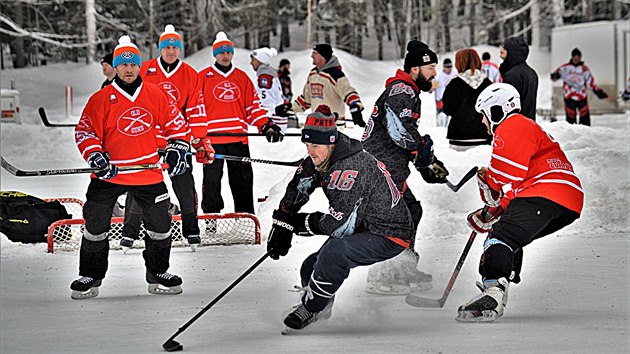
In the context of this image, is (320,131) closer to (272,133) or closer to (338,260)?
(338,260)

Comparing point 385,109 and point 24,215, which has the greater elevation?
point 385,109

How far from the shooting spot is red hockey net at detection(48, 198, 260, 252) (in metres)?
7.55

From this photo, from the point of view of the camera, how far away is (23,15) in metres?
36.0

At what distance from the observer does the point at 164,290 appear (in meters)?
5.90

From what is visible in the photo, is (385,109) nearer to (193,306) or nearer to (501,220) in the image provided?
(501,220)

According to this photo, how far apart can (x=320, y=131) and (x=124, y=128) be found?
1.62 m

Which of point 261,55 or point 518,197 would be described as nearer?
point 518,197

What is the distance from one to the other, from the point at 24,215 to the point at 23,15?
30.1 m

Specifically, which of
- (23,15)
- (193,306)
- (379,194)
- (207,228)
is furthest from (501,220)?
(23,15)

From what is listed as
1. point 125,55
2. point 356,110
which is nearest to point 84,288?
point 125,55

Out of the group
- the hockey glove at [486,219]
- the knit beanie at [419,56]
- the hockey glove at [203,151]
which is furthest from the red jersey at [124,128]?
the hockey glove at [486,219]

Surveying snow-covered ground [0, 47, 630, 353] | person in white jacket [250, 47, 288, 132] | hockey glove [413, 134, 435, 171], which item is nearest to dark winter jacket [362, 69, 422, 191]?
hockey glove [413, 134, 435, 171]

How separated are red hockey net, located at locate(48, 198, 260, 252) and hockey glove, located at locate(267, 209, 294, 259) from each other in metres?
2.90

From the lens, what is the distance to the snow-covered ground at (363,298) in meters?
4.56
